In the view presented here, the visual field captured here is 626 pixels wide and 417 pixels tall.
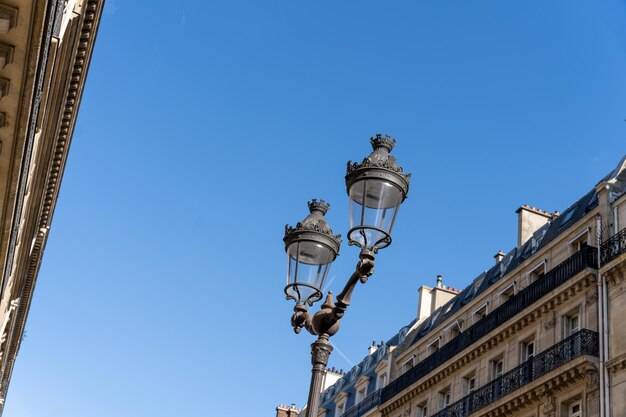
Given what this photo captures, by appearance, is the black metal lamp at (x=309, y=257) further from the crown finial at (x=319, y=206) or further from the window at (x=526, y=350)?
the window at (x=526, y=350)

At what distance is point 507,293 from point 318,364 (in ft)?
81.7

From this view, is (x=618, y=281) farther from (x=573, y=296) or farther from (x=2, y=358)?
(x=2, y=358)

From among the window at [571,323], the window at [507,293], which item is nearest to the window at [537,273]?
the window at [507,293]

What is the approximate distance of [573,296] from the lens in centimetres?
3005

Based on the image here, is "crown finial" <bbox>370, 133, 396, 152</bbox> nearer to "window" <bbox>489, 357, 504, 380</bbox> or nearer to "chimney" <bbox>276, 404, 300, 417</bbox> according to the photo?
"window" <bbox>489, 357, 504, 380</bbox>

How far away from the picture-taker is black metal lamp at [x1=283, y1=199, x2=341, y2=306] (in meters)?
11.8

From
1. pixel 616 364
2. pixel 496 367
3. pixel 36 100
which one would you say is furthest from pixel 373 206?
pixel 496 367

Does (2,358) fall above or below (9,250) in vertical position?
above

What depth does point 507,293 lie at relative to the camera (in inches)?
1380

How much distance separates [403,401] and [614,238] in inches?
571

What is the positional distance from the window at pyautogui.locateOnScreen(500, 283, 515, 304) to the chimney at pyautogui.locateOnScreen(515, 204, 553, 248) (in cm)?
405

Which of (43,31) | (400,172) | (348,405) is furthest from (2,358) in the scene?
(400,172)

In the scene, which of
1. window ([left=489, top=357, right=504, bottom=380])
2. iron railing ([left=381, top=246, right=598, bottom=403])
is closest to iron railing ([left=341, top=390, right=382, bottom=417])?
iron railing ([left=381, top=246, right=598, bottom=403])

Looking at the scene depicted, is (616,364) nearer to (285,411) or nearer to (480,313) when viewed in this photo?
(480,313)
